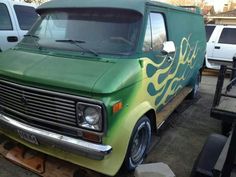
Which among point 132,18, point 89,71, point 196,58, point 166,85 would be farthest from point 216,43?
point 89,71

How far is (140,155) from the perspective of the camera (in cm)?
381

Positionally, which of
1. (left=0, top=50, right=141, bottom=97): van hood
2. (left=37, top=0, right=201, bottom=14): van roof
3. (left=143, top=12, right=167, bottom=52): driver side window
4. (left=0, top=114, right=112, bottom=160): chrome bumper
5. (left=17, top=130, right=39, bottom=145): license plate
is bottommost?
(left=17, top=130, right=39, bottom=145): license plate

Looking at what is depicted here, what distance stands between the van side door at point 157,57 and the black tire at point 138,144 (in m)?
0.47

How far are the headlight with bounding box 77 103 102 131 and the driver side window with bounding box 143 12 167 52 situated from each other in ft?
4.03

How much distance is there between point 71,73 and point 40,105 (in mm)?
509

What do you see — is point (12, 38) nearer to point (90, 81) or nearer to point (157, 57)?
point (157, 57)

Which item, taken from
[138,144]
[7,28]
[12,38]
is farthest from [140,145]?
[7,28]

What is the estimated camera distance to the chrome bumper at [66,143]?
289 centimetres

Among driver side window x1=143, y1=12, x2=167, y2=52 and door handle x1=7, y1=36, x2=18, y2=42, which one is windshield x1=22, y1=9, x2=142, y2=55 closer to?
driver side window x1=143, y1=12, x2=167, y2=52

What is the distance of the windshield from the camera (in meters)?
3.53

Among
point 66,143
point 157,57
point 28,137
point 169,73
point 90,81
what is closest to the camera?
point 90,81

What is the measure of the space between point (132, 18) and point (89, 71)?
42.0 inches

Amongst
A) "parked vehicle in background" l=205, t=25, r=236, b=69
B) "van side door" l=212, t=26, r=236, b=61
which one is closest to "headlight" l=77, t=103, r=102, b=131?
"parked vehicle in background" l=205, t=25, r=236, b=69

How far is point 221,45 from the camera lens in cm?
1035
